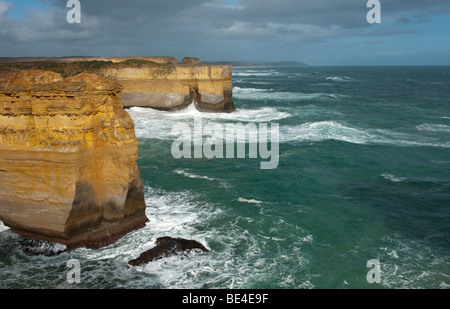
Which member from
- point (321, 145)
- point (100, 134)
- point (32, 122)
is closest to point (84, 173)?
point (100, 134)

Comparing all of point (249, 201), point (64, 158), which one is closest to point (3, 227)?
point (64, 158)

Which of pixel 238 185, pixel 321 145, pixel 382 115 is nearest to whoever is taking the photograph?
pixel 238 185

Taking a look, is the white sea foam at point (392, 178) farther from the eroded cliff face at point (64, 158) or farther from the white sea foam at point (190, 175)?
A: the eroded cliff face at point (64, 158)

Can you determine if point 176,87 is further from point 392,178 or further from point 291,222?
point 291,222

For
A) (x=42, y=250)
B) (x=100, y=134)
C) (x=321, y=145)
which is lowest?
(x=42, y=250)

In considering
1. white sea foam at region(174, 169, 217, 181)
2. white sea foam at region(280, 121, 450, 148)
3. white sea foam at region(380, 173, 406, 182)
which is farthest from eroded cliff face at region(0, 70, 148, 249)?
white sea foam at region(280, 121, 450, 148)

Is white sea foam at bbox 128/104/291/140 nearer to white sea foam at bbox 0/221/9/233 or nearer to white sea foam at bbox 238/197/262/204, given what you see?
white sea foam at bbox 238/197/262/204
